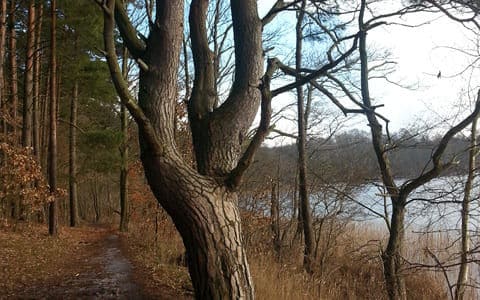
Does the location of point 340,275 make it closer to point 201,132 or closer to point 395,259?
point 395,259

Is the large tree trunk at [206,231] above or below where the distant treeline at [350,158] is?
below

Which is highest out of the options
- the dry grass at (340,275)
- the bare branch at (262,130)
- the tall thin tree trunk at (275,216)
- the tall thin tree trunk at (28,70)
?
the tall thin tree trunk at (28,70)

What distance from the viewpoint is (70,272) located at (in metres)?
8.50

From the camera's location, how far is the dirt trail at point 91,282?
20.5 ft

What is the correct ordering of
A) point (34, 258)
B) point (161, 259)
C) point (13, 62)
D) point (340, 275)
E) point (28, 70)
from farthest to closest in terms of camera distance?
point (13, 62) → point (28, 70) → point (340, 275) → point (34, 258) → point (161, 259)

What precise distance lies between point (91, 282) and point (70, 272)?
5.15 ft

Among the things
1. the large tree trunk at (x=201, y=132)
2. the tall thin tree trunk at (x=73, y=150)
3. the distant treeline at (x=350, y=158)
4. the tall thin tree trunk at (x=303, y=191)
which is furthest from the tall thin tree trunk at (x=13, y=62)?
the large tree trunk at (x=201, y=132)

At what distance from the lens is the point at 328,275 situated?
9453 mm

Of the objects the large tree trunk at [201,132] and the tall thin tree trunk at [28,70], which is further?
the tall thin tree trunk at [28,70]

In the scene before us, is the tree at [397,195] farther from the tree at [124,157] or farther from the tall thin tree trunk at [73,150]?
the tall thin tree trunk at [73,150]

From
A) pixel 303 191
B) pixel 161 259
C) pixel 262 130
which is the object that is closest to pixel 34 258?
pixel 161 259

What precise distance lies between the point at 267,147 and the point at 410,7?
7773mm

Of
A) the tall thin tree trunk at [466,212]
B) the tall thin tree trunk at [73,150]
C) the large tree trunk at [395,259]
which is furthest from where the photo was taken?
the tall thin tree trunk at [73,150]

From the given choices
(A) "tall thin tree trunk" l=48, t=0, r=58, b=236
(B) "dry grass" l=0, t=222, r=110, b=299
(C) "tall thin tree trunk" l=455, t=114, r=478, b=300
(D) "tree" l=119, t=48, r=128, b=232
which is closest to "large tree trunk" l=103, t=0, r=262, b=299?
(B) "dry grass" l=0, t=222, r=110, b=299
